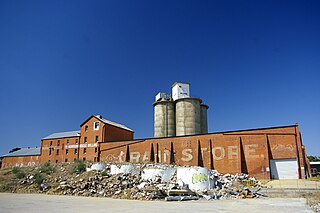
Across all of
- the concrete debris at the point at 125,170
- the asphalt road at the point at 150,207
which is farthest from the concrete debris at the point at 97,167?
the asphalt road at the point at 150,207

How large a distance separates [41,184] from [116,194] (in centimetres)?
1128

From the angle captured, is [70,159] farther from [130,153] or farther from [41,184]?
[41,184]

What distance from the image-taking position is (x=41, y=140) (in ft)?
170

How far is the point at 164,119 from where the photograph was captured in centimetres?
4334

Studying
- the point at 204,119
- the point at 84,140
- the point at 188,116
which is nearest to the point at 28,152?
the point at 84,140

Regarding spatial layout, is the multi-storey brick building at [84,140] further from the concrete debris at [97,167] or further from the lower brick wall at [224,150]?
the concrete debris at [97,167]

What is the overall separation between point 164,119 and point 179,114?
2.77 meters

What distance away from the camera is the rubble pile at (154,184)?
70.4 feet

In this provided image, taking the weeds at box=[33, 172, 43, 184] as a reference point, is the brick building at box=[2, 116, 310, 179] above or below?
above

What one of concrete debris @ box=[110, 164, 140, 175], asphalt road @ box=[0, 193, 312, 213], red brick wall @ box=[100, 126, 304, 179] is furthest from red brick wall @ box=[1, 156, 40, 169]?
asphalt road @ box=[0, 193, 312, 213]

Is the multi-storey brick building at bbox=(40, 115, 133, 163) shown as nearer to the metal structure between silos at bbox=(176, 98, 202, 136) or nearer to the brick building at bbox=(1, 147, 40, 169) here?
the brick building at bbox=(1, 147, 40, 169)

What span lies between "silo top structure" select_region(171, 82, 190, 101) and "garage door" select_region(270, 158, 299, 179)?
18.6m

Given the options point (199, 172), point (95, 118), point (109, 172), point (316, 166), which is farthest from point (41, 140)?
point (316, 166)

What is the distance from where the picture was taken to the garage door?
1161 inches
